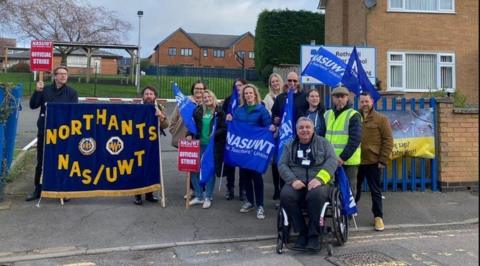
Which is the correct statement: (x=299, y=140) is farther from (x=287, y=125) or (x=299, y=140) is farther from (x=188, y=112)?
(x=188, y=112)

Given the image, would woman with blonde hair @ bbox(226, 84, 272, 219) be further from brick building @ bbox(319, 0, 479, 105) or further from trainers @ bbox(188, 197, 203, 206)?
brick building @ bbox(319, 0, 479, 105)

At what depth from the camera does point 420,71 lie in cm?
2181

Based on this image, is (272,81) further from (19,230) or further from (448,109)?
(19,230)

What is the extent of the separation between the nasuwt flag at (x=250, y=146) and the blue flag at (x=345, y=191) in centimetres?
123

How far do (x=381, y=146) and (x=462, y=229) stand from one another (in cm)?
165

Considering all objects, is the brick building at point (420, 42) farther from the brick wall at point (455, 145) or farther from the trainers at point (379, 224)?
the trainers at point (379, 224)

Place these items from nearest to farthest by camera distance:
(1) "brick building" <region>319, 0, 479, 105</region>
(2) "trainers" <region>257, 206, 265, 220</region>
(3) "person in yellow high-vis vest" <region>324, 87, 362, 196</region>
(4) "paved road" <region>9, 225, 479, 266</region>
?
(4) "paved road" <region>9, 225, 479, 266</region> → (3) "person in yellow high-vis vest" <region>324, 87, 362, 196</region> → (2) "trainers" <region>257, 206, 265, 220</region> → (1) "brick building" <region>319, 0, 479, 105</region>

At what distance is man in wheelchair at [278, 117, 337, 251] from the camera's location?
5.79m

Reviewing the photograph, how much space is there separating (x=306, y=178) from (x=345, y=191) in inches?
23.9

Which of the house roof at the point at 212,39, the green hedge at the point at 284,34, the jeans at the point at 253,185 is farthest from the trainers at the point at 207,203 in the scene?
the house roof at the point at 212,39

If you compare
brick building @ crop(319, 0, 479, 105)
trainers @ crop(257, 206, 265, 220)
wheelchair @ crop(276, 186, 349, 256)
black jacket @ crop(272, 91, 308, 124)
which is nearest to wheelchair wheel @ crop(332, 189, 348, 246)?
wheelchair @ crop(276, 186, 349, 256)

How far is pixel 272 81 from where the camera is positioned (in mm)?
8180

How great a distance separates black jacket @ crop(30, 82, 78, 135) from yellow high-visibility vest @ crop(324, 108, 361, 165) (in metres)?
4.12

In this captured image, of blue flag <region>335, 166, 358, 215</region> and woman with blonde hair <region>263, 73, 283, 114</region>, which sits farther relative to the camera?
woman with blonde hair <region>263, 73, 283, 114</region>
